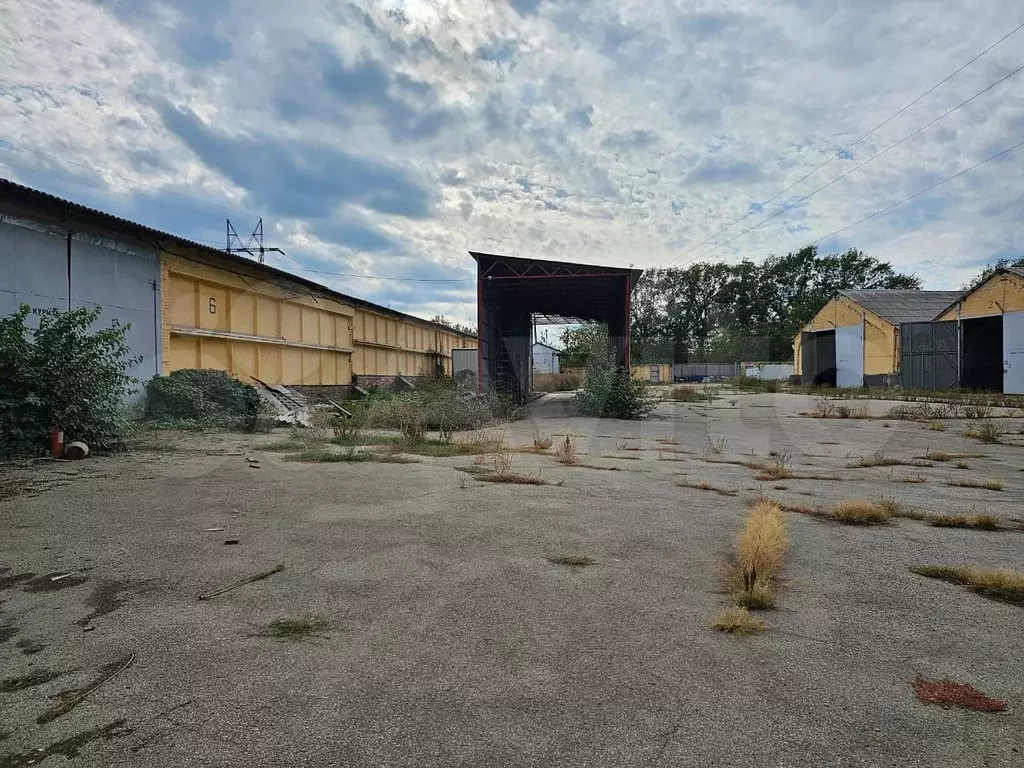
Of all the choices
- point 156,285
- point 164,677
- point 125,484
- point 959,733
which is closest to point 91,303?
point 156,285

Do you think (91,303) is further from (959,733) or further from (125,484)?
(959,733)

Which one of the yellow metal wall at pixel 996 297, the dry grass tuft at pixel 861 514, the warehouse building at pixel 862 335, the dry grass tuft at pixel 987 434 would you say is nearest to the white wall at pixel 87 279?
the dry grass tuft at pixel 861 514

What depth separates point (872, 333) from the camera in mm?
30781

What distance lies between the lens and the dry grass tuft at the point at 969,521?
4.50 meters

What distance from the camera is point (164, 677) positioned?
225 cm

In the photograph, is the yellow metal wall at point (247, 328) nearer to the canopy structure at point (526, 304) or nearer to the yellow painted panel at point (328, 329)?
the yellow painted panel at point (328, 329)

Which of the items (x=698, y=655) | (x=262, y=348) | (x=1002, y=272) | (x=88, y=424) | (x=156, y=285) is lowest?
(x=698, y=655)

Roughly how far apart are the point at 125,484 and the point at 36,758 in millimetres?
5024

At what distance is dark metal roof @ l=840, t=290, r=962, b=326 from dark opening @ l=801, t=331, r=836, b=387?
3070 millimetres

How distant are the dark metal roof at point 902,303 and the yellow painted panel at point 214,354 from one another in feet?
105

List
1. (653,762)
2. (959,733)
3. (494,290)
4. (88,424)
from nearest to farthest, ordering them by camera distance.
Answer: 1. (653,762)
2. (959,733)
3. (88,424)
4. (494,290)

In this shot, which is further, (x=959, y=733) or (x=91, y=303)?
(x=91, y=303)

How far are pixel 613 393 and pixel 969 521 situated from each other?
1175 cm

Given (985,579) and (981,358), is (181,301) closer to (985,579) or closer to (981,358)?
(985,579)
